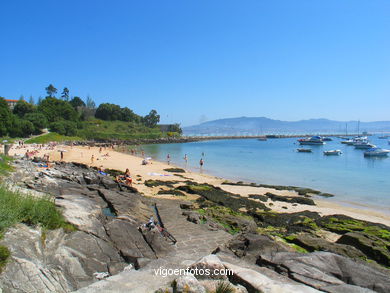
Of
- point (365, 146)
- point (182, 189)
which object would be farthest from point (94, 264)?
point (365, 146)

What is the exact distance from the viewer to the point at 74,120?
94438 mm

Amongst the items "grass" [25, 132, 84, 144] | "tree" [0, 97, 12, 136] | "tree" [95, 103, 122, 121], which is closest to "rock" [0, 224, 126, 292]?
"grass" [25, 132, 84, 144]

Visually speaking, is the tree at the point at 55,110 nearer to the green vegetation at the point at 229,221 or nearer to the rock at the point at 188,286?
the green vegetation at the point at 229,221

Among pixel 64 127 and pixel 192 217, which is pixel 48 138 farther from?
pixel 192 217

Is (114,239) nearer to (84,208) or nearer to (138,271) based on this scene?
(84,208)

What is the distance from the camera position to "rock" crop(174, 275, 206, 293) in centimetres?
474

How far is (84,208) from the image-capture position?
902cm

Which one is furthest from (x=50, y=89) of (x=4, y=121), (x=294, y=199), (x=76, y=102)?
(x=294, y=199)

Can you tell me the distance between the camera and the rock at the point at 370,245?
9578mm

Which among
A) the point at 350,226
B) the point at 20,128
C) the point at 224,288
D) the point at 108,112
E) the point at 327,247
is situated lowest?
the point at 350,226

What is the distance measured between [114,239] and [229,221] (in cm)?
602

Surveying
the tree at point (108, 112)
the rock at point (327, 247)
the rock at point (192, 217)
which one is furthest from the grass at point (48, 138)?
the rock at point (327, 247)

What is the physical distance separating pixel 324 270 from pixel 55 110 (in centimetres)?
9636

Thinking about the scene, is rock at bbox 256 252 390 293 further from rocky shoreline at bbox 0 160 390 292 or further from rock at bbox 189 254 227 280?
rock at bbox 189 254 227 280
